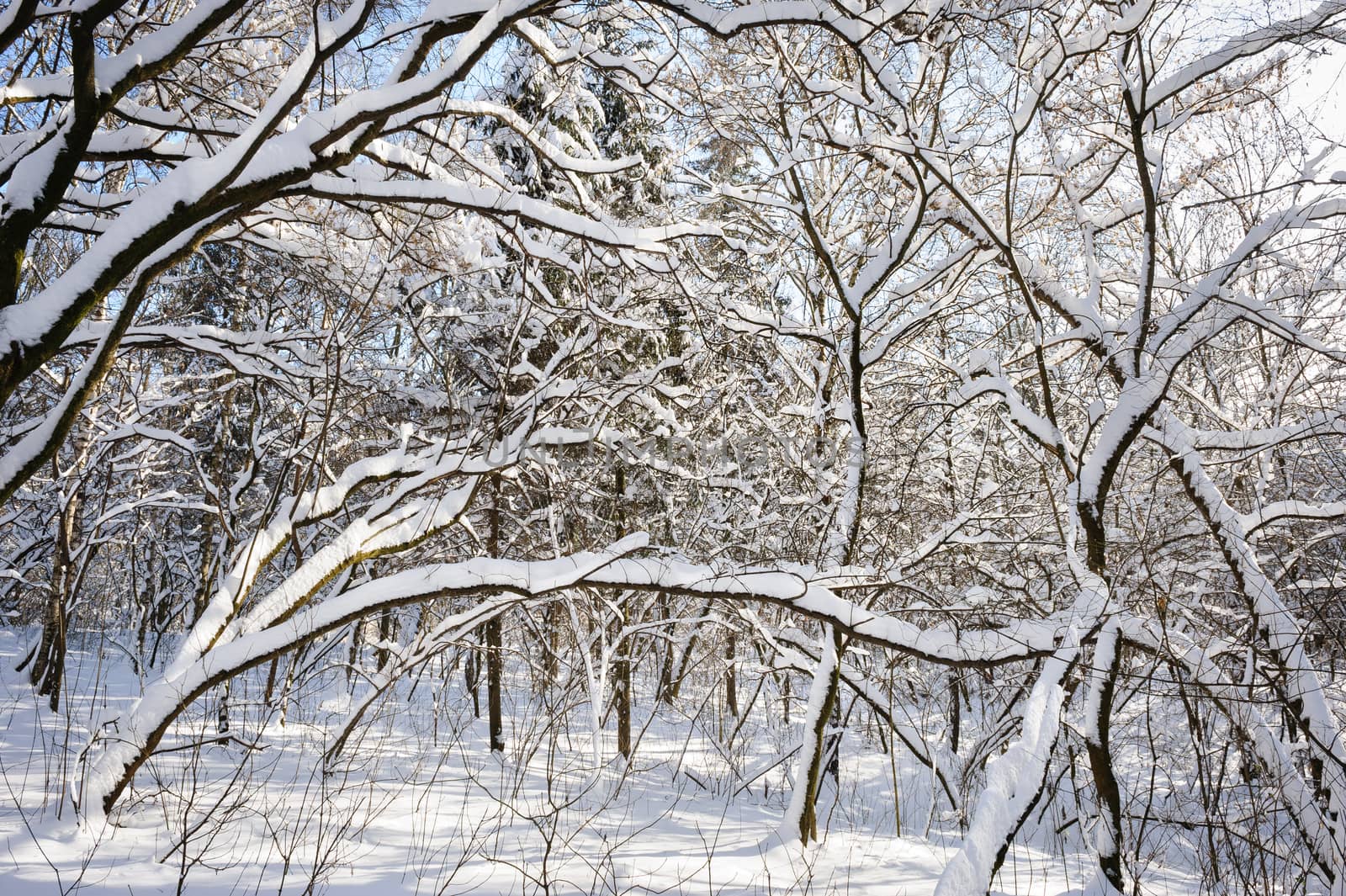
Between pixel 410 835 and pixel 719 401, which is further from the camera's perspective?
→ pixel 719 401

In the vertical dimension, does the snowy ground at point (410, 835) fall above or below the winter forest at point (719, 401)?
below

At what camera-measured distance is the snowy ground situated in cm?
346

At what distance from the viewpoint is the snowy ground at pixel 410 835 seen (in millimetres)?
3461

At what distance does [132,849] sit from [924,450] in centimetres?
796

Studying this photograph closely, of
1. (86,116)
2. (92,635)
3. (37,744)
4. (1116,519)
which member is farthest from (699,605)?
(92,635)

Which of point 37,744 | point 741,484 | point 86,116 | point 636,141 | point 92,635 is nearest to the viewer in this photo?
point 86,116

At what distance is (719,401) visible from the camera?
721cm

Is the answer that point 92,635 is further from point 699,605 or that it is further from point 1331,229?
point 1331,229

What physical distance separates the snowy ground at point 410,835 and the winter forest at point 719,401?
45mm

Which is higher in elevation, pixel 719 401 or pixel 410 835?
pixel 719 401

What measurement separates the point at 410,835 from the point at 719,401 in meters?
4.62

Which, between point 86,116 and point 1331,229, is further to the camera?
point 1331,229

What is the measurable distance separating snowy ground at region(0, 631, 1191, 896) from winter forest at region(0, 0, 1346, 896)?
0.05 m

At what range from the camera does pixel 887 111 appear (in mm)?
4609
